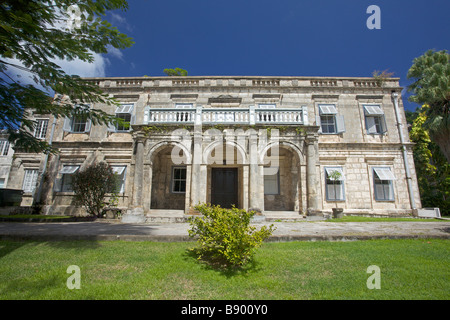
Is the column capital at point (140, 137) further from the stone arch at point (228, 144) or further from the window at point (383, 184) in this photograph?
the window at point (383, 184)

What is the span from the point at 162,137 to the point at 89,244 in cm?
688

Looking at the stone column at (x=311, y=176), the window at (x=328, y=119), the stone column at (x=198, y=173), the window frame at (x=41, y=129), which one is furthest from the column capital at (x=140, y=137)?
the window at (x=328, y=119)

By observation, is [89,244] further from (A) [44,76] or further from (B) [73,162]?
(B) [73,162]

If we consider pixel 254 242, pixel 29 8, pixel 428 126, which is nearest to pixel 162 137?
pixel 29 8

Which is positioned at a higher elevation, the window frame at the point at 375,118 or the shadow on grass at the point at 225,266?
the window frame at the point at 375,118

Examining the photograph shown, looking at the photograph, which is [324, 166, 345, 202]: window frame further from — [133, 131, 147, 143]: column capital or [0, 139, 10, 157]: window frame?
[0, 139, 10, 157]: window frame

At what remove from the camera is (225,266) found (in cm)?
388

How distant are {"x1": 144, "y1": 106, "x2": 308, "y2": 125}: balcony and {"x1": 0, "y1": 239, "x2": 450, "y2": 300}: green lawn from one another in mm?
7300

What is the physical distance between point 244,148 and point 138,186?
5.76 m

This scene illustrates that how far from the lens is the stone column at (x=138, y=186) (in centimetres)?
980

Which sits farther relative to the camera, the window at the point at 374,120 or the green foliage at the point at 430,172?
the green foliage at the point at 430,172

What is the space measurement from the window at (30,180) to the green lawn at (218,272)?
12.5 meters

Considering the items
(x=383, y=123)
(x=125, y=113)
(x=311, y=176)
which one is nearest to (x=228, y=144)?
(x=311, y=176)

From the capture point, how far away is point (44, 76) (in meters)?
6.15
